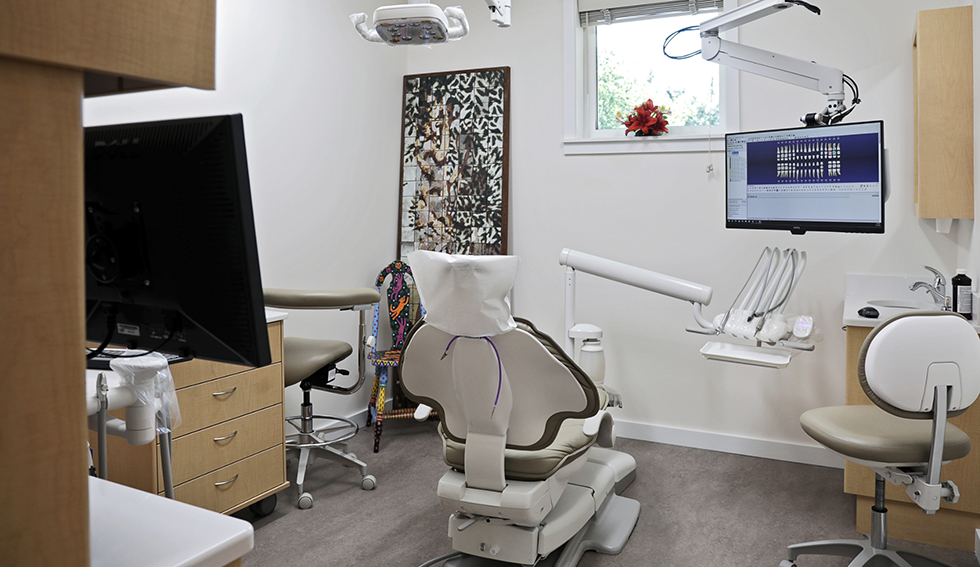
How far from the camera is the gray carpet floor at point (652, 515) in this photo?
2406mm

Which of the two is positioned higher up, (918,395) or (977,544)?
(918,395)

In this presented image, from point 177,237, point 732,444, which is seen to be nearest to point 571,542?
point 732,444

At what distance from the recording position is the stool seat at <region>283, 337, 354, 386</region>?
2.81 metres

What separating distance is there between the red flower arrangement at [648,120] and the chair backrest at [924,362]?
2044 mm

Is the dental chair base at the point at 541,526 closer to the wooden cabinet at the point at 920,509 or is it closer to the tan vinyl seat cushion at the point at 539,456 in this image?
the tan vinyl seat cushion at the point at 539,456

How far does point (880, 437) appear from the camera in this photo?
1.98 meters

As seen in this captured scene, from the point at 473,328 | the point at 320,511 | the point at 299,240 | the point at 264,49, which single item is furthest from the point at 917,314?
the point at 264,49

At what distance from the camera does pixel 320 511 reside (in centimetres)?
276

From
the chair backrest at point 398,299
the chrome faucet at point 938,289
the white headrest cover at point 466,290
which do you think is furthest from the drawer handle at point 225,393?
the chrome faucet at point 938,289

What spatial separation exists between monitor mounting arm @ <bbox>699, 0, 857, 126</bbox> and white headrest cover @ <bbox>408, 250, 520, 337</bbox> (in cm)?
160

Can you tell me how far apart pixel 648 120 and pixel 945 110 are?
4.54 feet

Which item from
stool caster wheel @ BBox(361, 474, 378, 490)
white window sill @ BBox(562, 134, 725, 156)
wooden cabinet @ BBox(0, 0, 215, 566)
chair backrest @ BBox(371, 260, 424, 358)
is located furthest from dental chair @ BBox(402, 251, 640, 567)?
white window sill @ BBox(562, 134, 725, 156)

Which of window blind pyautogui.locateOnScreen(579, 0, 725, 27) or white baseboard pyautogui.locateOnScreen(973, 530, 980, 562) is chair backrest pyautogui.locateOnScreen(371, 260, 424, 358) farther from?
white baseboard pyautogui.locateOnScreen(973, 530, 980, 562)

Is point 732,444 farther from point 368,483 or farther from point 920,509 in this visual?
point 368,483
